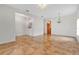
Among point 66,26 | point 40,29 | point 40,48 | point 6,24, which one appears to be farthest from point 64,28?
point 6,24

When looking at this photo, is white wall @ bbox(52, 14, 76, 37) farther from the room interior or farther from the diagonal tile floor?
the diagonal tile floor

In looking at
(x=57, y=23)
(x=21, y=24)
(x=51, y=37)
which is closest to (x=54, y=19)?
(x=57, y=23)

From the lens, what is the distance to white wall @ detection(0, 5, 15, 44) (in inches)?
203

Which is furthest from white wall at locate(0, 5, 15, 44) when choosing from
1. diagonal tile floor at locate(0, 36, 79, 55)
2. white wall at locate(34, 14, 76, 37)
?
white wall at locate(34, 14, 76, 37)

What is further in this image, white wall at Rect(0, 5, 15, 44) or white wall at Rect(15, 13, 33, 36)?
white wall at Rect(15, 13, 33, 36)

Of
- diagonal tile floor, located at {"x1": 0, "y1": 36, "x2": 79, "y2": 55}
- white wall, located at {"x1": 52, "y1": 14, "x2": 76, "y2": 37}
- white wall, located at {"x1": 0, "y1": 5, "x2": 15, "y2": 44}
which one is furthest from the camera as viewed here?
white wall, located at {"x1": 52, "y1": 14, "x2": 76, "y2": 37}

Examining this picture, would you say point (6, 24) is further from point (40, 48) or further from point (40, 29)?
point (40, 29)

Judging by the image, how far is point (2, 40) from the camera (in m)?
5.17

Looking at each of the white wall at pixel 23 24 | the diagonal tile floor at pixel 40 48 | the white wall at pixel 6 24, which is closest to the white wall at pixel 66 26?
the diagonal tile floor at pixel 40 48

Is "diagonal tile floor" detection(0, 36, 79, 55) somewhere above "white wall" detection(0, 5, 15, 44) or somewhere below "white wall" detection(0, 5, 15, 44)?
below

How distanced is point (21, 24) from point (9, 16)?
3.97 meters

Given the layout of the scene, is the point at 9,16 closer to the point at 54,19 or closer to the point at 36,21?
the point at 54,19

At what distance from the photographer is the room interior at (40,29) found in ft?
13.4

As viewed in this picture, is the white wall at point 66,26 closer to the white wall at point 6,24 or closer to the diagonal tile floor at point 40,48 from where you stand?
the diagonal tile floor at point 40,48
